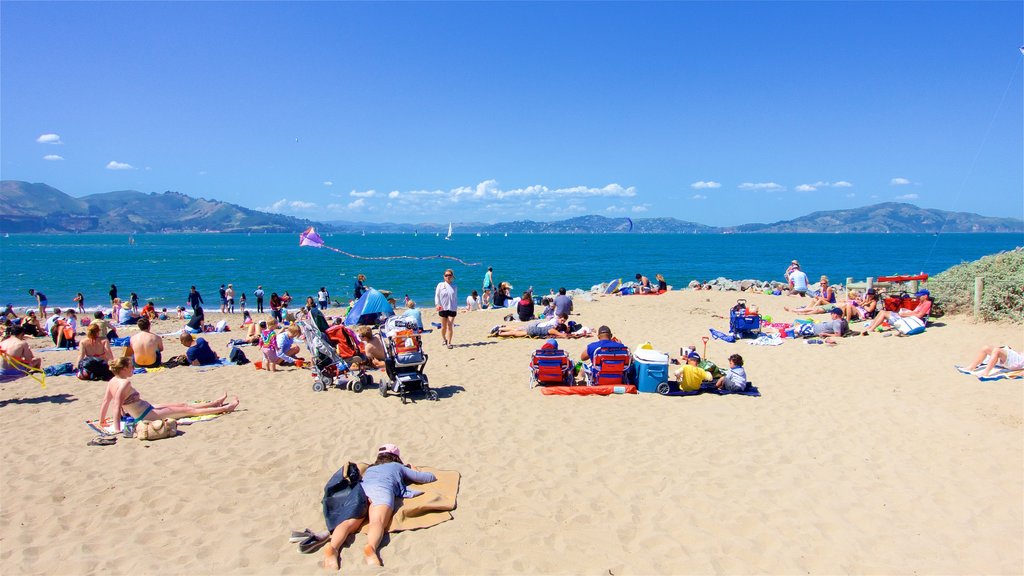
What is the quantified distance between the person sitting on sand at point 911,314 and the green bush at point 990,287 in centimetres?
99

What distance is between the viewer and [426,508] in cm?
440

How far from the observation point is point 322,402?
7461 millimetres

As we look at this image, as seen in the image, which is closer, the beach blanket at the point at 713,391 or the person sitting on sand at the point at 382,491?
the person sitting on sand at the point at 382,491

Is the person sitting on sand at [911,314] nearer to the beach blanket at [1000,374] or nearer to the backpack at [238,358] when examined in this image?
the beach blanket at [1000,374]

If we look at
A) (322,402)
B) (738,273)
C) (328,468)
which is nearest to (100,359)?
(322,402)

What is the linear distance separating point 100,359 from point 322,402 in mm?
4443

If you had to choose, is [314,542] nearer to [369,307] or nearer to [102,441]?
[102,441]

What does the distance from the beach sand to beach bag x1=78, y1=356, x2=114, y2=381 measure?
40 centimetres

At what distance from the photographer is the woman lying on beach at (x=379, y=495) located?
3891mm

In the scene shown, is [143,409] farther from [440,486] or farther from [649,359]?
[649,359]

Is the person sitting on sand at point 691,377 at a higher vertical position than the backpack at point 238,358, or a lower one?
higher

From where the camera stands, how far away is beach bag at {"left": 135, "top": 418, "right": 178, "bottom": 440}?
19.2 feet

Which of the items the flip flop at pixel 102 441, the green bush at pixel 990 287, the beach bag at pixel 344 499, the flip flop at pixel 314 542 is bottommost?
the flip flop at pixel 314 542

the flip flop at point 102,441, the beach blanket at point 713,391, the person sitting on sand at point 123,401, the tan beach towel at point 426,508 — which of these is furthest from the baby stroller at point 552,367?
the flip flop at point 102,441
